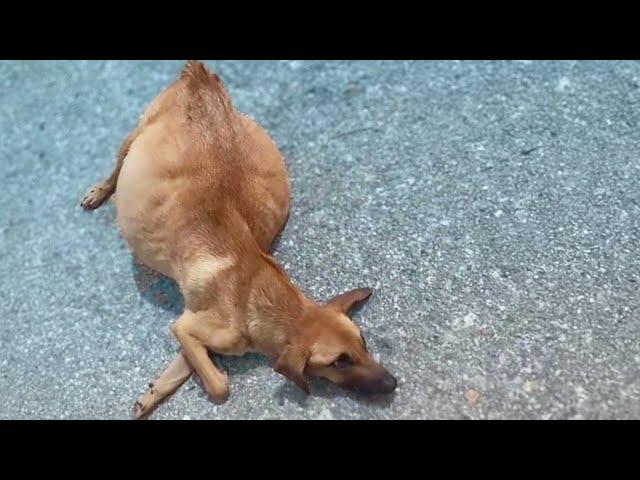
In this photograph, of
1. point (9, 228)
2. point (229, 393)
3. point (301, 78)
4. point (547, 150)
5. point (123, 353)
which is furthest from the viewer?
point (301, 78)

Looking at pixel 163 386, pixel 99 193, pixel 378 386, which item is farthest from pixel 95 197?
pixel 378 386

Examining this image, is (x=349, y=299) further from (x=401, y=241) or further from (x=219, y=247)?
(x=219, y=247)

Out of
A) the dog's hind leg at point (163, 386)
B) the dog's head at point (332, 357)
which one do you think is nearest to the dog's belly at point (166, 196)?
the dog's hind leg at point (163, 386)

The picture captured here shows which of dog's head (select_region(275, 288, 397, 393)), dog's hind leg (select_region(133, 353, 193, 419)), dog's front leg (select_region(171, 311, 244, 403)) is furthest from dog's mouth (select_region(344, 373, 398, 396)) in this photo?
dog's hind leg (select_region(133, 353, 193, 419))

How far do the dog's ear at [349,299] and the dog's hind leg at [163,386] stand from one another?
3.00ft

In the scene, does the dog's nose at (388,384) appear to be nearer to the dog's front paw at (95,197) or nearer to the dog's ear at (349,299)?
the dog's ear at (349,299)

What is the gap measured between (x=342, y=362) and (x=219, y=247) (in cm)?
94

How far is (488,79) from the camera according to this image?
5.12 m

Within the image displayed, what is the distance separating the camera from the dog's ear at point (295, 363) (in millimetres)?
3559

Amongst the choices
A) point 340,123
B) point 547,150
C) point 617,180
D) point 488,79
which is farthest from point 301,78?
point 617,180

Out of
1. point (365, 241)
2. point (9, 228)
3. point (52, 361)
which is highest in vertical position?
point (365, 241)

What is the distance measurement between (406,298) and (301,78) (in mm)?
2128

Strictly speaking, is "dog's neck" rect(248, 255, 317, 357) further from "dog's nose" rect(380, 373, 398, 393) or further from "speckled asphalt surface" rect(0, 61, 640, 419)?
"dog's nose" rect(380, 373, 398, 393)

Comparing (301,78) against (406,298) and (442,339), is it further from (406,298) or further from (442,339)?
(442,339)
